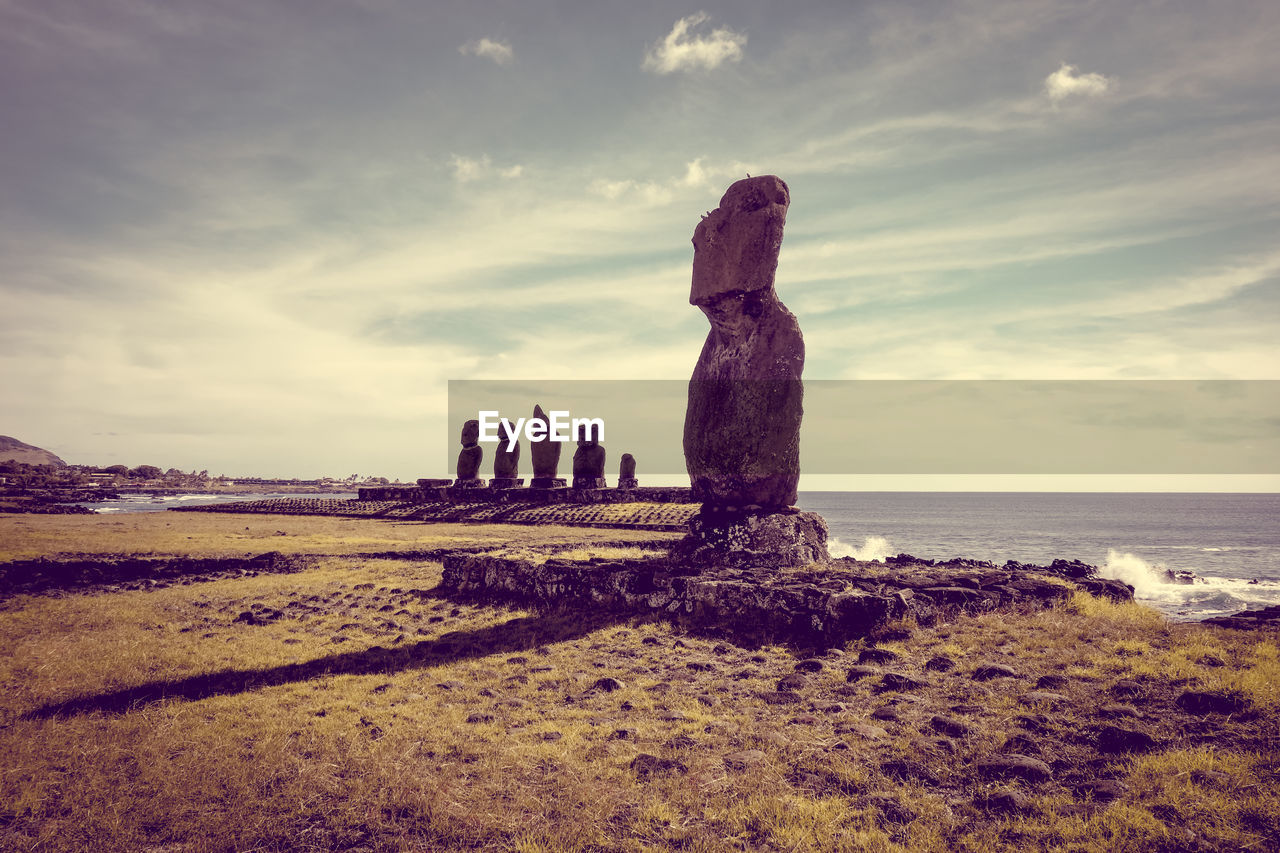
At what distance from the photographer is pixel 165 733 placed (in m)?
5.84

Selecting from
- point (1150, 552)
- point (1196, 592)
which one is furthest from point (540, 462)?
point (1150, 552)

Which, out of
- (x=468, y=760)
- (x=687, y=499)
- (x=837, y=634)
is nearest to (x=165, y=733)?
(x=468, y=760)

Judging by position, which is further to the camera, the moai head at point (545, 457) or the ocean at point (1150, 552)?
the moai head at point (545, 457)

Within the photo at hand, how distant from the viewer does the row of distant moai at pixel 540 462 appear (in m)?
37.8

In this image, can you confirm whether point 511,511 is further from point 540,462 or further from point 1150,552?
point 1150,552

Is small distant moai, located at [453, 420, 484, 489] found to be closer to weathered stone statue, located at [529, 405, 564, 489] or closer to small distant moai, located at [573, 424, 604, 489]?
weathered stone statue, located at [529, 405, 564, 489]

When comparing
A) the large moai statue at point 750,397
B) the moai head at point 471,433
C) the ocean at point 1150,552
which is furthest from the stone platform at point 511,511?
the large moai statue at point 750,397

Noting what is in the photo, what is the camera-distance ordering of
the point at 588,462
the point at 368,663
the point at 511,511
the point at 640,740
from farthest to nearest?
the point at 588,462
the point at 511,511
the point at 368,663
the point at 640,740

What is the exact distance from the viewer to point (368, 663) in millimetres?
8172

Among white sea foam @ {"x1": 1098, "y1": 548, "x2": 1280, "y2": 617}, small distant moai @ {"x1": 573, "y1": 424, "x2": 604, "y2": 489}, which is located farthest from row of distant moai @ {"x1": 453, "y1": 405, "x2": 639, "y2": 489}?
white sea foam @ {"x1": 1098, "y1": 548, "x2": 1280, "y2": 617}

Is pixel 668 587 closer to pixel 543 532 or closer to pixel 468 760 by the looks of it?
pixel 468 760

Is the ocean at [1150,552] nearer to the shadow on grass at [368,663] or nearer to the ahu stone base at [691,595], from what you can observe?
the ahu stone base at [691,595]

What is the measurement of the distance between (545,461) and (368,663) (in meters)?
30.4

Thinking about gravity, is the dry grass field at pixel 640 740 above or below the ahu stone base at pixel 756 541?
below
